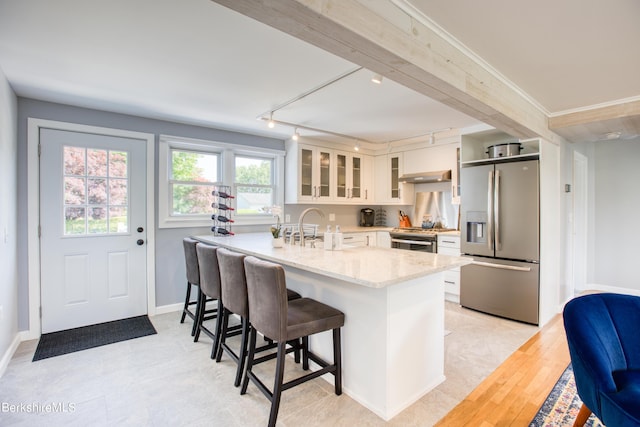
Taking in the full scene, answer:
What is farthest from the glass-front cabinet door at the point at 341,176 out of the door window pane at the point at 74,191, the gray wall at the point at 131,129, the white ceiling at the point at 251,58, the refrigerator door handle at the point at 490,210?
the door window pane at the point at 74,191

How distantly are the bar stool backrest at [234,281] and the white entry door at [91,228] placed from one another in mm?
1888

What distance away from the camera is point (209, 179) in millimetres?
4207

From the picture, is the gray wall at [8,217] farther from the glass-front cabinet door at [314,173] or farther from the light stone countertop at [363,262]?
the glass-front cabinet door at [314,173]

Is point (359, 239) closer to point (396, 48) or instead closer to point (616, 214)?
point (396, 48)

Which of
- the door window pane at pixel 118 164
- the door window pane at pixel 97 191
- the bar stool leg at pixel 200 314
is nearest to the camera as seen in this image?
the bar stool leg at pixel 200 314

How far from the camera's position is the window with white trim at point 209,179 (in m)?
3.85

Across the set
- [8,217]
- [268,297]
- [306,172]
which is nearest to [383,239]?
[306,172]

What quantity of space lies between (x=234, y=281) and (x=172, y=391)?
0.87m

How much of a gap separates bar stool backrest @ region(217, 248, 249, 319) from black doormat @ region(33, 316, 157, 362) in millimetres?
1467

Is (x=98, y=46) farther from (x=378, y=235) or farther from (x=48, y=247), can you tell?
(x=378, y=235)

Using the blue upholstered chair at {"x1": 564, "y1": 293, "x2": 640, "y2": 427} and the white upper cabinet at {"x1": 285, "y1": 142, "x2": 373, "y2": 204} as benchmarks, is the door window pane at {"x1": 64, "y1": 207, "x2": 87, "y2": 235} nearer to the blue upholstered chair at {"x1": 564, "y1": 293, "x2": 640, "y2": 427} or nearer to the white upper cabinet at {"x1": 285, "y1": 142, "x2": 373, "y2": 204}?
the white upper cabinet at {"x1": 285, "y1": 142, "x2": 373, "y2": 204}

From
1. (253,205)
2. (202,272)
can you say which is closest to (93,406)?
(202,272)

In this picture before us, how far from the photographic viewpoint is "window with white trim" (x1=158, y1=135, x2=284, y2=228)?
3.85 meters

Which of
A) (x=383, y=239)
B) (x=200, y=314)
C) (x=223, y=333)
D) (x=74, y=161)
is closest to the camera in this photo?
(x=223, y=333)
